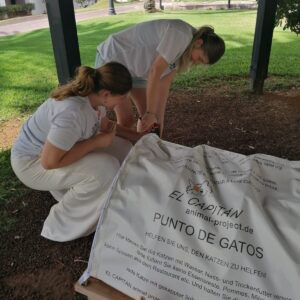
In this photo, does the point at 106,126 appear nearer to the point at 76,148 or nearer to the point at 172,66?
the point at 76,148

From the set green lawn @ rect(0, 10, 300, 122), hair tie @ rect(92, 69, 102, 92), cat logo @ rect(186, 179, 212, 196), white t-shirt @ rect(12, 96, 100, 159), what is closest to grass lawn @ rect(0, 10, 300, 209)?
green lawn @ rect(0, 10, 300, 122)

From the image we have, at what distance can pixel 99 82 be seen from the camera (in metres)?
2.14

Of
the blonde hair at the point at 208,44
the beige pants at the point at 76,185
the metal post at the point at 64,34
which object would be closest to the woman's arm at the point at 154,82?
the blonde hair at the point at 208,44

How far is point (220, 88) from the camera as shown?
562 centimetres

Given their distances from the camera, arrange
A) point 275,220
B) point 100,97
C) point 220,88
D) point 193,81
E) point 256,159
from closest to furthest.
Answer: point 275,220 < point 256,159 < point 100,97 < point 220,88 < point 193,81

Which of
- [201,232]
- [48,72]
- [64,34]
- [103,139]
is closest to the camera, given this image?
[201,232]

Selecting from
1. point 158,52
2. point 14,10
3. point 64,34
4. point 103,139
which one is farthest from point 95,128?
point 14,10

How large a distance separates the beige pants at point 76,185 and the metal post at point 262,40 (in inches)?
132

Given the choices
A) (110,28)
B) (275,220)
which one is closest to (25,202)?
(275,220)

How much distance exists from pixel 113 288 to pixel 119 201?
388mm

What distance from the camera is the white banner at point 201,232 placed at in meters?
1.51

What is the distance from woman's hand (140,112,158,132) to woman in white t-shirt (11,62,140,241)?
0.31 m

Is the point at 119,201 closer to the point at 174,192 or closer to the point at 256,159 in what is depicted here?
the point at 174,192

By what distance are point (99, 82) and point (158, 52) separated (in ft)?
2.47
